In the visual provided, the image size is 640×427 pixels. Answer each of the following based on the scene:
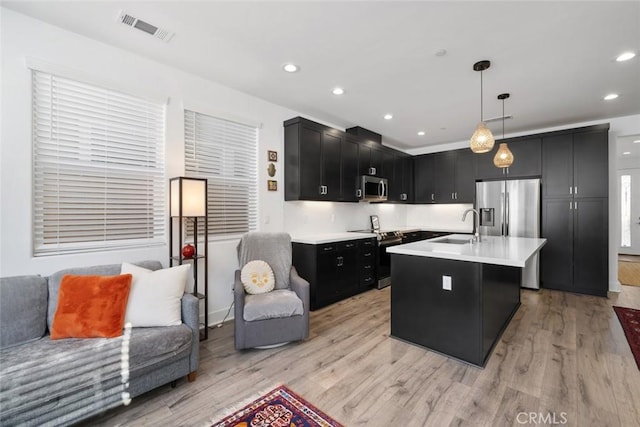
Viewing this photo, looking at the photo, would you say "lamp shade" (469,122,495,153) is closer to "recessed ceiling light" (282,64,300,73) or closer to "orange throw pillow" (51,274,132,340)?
"recessed ceiling light" (282,64,300,73)

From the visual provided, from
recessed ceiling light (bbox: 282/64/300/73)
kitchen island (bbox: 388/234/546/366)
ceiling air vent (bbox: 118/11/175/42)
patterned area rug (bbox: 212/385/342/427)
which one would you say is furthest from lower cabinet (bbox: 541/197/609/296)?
ceiling air vent (bbox: 118/11/175/42)

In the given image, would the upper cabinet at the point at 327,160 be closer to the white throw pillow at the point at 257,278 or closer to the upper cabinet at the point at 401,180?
the upper cabinet at the point at 401,180

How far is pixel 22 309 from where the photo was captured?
6.15 feet

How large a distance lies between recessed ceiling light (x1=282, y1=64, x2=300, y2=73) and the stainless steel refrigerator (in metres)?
3.98

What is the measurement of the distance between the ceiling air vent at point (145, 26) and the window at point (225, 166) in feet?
2.64

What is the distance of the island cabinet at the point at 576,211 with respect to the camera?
421 cm

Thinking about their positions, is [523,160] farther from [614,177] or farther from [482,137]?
[482,137]

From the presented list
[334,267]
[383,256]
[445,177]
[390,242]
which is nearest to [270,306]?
[334,267]

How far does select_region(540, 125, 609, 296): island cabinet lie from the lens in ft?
13.8

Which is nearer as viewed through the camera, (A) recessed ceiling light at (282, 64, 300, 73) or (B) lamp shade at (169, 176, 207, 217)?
(B) lamp shade at (169, 176, 207, 217)

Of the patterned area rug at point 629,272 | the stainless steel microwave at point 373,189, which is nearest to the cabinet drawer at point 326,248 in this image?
the stainless steel microwave at point 373,189

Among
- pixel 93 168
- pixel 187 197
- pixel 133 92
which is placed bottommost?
pixel 187 197

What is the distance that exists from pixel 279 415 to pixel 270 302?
0.96 meters

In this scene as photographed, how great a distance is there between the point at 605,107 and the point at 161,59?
5582 mm
